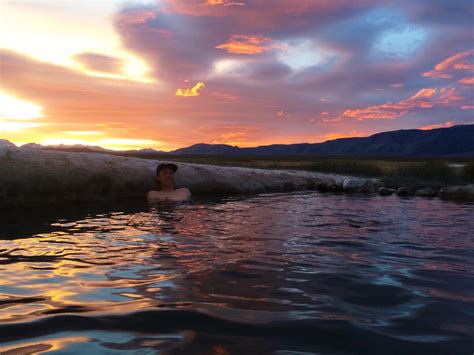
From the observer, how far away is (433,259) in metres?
5.29

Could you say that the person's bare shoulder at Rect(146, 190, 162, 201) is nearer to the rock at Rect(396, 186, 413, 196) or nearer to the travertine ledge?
the travertine ledge

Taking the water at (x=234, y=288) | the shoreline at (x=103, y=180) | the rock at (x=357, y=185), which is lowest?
the water at (x=234, y=288)

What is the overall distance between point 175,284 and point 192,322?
982 millimetres

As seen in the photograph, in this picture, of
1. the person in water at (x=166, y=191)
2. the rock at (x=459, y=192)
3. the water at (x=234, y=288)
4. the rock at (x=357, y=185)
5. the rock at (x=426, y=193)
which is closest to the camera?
the water at (x=234, y=288)

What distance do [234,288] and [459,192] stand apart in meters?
13.5

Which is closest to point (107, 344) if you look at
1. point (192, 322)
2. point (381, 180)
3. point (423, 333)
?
point (192, 322)

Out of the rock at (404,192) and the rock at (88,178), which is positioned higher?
the rock at (88,178)

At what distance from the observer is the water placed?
285 centimetres

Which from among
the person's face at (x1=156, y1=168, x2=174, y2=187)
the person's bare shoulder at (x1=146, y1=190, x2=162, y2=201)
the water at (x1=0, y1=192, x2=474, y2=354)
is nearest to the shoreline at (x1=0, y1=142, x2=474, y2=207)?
the person's bare shoulder at (x1=146, y1=190, x2=162, y2=201)

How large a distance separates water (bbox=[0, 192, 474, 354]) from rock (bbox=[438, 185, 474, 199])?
7.30m

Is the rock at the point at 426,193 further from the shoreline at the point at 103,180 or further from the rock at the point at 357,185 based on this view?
the rock at the point at 357,185

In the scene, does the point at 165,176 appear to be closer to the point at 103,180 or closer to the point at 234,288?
the point at 103,180

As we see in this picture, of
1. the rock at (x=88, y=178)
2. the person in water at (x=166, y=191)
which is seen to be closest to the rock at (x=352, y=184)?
the rock at (x=88, y=178)

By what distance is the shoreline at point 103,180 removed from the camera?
10.4 m
